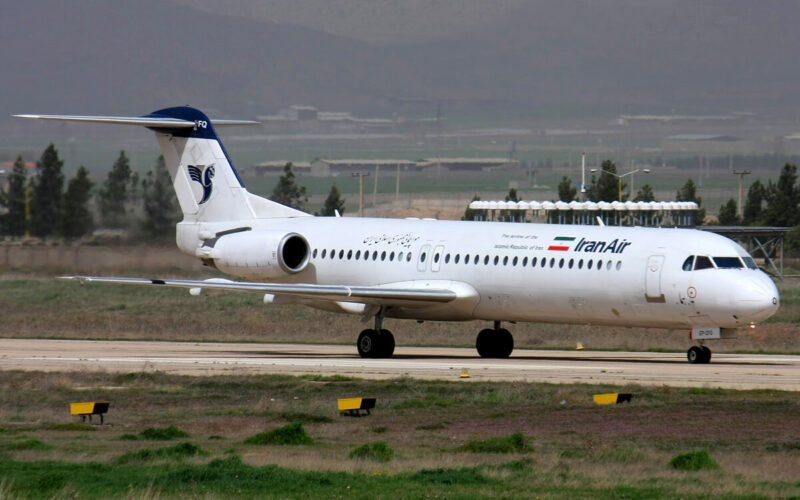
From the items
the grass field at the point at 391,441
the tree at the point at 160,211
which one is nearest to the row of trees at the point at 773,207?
the tree at the point at 160,211

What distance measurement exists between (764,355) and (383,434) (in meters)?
17.3

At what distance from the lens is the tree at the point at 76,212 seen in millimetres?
A: 53625

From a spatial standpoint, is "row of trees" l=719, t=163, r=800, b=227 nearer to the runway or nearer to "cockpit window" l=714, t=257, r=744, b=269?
the runway

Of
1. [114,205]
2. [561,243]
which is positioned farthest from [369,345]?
[114,205]

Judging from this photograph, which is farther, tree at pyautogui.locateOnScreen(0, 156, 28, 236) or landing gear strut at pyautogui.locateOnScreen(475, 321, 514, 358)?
tree at pyautogui.locateOnScreen(0, 156, 28, 236)

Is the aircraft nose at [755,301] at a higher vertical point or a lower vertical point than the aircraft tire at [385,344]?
higher

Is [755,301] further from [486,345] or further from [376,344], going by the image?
[376,344]

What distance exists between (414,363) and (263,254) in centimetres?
664

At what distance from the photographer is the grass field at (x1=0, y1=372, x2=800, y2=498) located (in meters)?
13.9

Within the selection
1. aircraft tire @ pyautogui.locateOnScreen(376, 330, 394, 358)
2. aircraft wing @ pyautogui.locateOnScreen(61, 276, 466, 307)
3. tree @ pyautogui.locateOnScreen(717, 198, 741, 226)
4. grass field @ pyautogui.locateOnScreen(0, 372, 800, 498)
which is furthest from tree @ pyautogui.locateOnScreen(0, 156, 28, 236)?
tree @ pyautogui.locateOnScreen(717, 198, 741, 226)

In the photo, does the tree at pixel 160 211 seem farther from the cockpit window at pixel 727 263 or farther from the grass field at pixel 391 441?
the cockpit window at pixel 727 263

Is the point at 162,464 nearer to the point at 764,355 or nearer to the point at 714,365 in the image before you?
the point at 714,365

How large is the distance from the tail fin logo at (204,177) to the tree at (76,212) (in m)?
17.1

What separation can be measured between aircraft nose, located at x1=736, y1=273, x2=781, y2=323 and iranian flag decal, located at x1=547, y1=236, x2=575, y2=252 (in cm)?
429
